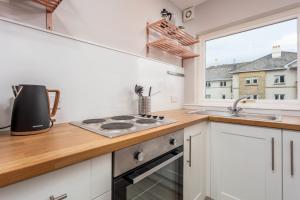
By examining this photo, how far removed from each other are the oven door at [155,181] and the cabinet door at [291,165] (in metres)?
0.70

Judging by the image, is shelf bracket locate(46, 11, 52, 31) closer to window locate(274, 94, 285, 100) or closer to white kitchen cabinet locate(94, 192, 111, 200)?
white kitchen cabinet locate(94, 192, 111, 200)

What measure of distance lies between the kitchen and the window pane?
11 mm

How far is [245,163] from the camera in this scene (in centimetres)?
121

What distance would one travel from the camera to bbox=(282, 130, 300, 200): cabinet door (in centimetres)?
99

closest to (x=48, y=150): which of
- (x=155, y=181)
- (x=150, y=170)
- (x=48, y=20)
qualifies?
(x=150, y=170)

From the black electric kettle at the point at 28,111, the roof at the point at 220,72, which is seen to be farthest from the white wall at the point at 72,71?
the roof at the point at 220,72

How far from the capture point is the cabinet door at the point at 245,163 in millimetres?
1080

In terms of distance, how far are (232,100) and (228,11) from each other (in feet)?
3.47

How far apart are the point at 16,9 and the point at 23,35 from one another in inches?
6.3

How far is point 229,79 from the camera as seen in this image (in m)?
1.92

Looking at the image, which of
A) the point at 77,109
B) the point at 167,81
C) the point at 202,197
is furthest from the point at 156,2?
the point at 202,197

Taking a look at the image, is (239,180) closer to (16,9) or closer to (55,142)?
(55,142)

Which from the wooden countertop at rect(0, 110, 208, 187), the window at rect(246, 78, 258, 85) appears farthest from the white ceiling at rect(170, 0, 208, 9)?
the wooden countertop at rect(0, 110, 208, 187)

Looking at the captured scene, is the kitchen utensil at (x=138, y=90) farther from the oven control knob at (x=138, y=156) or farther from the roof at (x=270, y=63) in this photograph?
the roof at (x=270, y=63)
